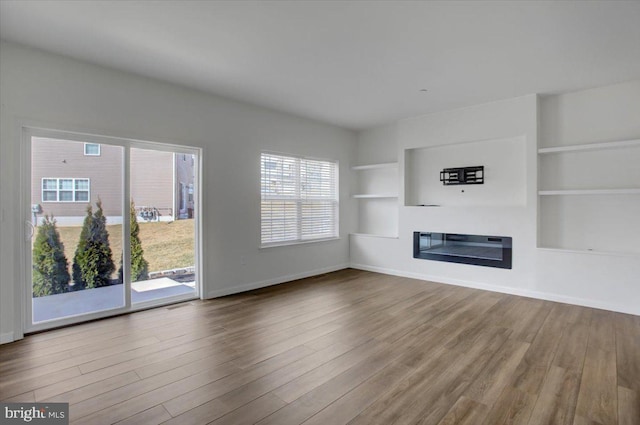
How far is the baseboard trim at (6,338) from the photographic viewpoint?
10.2 ft

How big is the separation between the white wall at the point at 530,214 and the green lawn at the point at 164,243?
372 centimetres

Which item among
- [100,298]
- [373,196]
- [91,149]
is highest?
[91,149]

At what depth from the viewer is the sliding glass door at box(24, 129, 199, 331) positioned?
3436 millimetres

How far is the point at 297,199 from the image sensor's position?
597cm

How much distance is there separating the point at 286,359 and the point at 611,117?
16.7ft

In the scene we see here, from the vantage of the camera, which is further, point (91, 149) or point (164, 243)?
point (164, 243)

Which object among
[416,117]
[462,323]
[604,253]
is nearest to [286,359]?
[462,323]

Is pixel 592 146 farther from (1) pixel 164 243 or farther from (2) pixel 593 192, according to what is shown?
(1) pixel 164 243

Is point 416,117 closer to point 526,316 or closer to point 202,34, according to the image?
point 526,316

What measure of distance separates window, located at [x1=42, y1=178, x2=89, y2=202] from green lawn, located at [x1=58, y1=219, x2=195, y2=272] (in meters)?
0.47

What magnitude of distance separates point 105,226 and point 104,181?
1.74 ft

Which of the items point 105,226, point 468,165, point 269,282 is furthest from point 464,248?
point 105,226

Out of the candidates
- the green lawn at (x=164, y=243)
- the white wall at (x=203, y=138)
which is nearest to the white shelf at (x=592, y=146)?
the white wall at (x=203, y=138)

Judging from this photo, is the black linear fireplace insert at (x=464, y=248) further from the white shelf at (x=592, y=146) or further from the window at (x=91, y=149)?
the window at (x=91, y=149)
